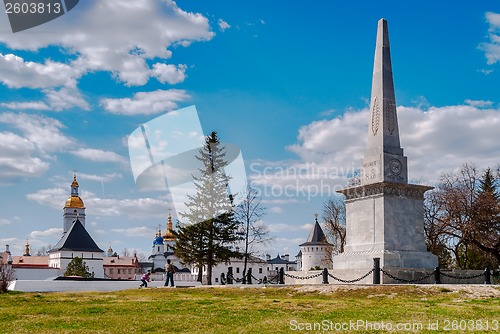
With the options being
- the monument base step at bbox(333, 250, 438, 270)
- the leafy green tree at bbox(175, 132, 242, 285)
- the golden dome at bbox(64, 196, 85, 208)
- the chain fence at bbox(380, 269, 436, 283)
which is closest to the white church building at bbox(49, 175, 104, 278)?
the golden dome at bbox(64, 196, 85, 208)

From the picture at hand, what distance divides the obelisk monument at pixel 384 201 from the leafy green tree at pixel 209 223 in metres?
19.0

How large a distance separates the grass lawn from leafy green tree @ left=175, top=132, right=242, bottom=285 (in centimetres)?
2403

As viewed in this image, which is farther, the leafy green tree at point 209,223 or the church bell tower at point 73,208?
the church bell tower at point 73,208

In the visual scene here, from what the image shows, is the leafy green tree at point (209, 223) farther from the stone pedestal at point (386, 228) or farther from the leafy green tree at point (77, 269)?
the leafy green tree at point (77, 269)

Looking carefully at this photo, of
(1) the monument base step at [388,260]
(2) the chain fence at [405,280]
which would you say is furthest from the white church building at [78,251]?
(2) the chain fence at [405,280]

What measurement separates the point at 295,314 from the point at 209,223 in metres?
30.5

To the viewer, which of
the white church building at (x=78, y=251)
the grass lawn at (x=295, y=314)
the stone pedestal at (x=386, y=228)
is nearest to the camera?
the grass lawn at (x=295, y=314)

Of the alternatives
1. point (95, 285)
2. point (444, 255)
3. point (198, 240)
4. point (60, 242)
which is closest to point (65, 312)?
point (95, 285)

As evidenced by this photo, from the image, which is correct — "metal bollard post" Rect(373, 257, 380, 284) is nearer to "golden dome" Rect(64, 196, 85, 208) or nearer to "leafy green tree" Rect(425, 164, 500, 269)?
"leafy green tree" Rect(425, 164, 500, 269)

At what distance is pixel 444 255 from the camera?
1816 inches

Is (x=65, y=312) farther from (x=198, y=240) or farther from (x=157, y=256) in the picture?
(x=157, y=256)

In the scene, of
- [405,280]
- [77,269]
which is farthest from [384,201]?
[77,269]

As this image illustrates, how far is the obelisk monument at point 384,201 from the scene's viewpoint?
26.2 meters

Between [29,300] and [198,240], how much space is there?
2496cm
